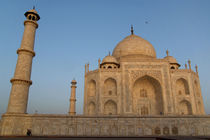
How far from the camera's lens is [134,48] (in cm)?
2456

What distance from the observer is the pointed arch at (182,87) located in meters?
20.0

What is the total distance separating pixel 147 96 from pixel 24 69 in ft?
45.0

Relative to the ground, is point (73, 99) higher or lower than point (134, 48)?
lower

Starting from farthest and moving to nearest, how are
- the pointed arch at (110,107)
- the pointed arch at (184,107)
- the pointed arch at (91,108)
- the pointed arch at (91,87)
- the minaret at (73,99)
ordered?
1. the minaret at (73,99)
2. the pointed arch at (91,87)
3. the pointed arch at (91,108)
4. the pointed arch at (184,107)
5. the pointed arch at (110,107)

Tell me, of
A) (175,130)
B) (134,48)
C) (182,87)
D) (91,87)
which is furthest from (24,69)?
(182,87)

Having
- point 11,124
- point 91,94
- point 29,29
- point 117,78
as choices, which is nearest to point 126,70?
point 117,78

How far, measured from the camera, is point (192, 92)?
774 inches

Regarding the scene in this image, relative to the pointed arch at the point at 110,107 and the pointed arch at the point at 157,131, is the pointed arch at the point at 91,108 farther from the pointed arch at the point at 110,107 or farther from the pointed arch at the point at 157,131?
the pointed arch at the point at 157,131

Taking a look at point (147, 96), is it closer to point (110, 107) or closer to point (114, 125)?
point (110, 107)

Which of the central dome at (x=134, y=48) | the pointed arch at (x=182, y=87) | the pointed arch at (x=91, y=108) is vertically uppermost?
the central dome at (x=134, y=48)

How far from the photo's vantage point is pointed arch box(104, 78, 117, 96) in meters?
19.8

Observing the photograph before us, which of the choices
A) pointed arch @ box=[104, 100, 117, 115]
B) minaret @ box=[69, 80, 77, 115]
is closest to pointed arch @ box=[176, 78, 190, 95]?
pointed arch @ box=[104, 100, 117, 115]

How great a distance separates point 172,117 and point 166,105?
5.26m

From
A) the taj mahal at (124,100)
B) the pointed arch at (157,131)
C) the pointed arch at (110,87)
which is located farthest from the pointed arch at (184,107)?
the pointed arch at (157,131)
